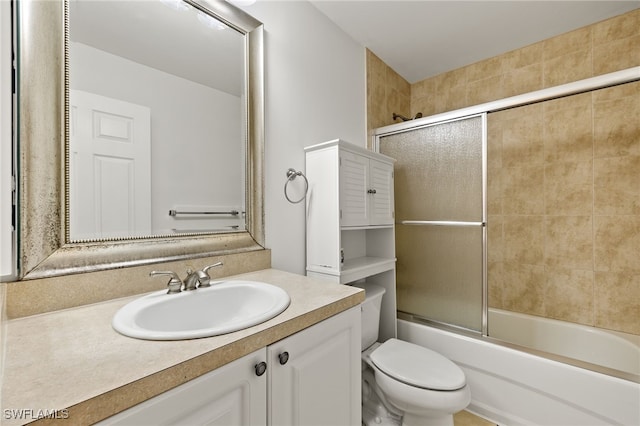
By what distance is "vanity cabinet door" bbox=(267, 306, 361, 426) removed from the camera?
2.38ft

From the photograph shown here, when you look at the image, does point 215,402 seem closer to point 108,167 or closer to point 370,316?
point 108,167

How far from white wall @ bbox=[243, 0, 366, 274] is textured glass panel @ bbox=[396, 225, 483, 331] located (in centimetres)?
89

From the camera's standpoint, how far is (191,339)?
2.05ft

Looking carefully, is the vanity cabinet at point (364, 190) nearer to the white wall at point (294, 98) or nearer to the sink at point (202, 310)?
the white wall at point (294, 98)

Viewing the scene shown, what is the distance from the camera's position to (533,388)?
1454mm

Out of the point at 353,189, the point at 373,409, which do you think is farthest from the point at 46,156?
the point at 373,409

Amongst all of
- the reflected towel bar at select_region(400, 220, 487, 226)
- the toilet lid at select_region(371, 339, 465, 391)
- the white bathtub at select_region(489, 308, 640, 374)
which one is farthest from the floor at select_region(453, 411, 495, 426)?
the reflected towel bar at select_region(400, 220, 487, 226)

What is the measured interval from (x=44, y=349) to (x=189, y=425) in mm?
336

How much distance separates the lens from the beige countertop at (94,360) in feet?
1.39

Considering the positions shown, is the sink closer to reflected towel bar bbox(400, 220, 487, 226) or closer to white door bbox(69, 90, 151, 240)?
white door bbox(69, 90, 151, 240)

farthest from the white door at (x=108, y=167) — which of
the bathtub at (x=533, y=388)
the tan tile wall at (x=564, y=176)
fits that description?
the bathtub at (x=533, y=388)

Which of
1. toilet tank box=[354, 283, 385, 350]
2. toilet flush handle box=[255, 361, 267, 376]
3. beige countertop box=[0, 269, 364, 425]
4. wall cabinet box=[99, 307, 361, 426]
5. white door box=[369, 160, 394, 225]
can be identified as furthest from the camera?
white door box=[369, 160, 394, 225]

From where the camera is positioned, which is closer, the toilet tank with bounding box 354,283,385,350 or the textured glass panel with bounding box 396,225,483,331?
the toilet tank with bounding box 354,283,385,350

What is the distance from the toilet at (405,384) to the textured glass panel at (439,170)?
731 millimetres
